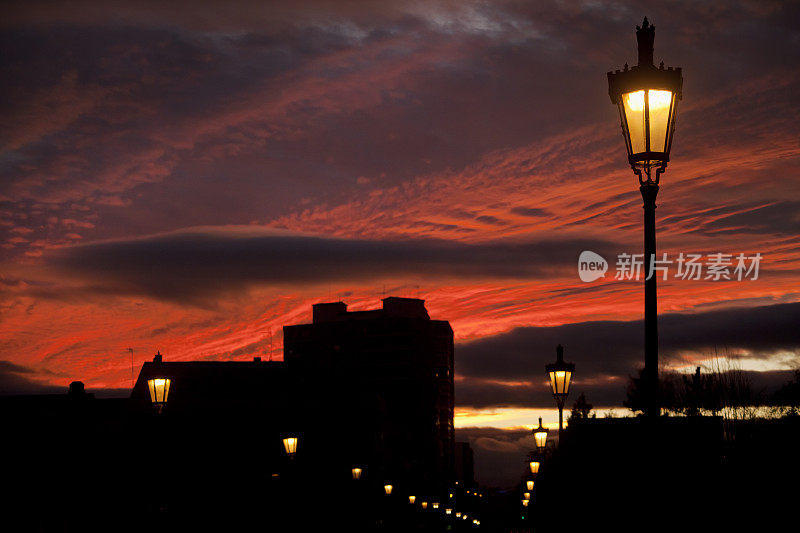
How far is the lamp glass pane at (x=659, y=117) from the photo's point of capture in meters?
8.55

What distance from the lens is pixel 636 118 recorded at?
8.70 meters

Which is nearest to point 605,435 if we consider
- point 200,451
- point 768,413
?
point 768,413

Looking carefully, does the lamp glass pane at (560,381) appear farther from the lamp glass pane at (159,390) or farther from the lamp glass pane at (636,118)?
the lamp glass pane at (636,118)

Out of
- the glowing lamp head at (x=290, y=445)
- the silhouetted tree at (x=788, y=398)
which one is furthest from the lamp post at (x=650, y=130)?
the silhouetted tree at (x=788, y=398)

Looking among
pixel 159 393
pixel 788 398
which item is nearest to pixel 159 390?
pixel 159 393

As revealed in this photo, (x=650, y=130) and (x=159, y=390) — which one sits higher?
(x=650, y=130)

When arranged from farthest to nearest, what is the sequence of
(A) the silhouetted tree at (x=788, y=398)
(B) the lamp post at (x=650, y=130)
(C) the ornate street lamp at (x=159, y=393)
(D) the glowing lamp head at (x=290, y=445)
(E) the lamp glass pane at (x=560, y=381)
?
(A) the silhouetted tree at (x=788, y=398) < (D) the glowing lamp head at (x=290, y=445) < (C) the ornate street lamp at (x=159, y=393) < (E) the lamp glass pane at (x=560, y=381) < (B) the lamp post at (x=650, y=130)

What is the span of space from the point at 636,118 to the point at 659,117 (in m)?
0.22

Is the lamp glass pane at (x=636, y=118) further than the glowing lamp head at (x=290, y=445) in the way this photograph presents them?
No

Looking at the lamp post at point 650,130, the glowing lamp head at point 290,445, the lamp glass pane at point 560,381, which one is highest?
the lamp post at point 650,130

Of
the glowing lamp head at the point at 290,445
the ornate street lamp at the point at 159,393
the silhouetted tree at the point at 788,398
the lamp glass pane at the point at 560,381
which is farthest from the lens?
the silhouetted tree at the point at 788,398

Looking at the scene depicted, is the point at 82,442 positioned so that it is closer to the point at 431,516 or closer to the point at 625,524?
the point at 625,524

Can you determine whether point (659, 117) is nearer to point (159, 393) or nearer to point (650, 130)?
point (650, 130)

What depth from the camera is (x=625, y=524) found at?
23.9 metres
